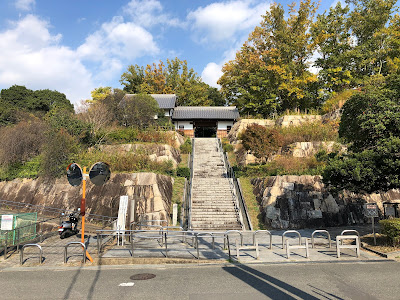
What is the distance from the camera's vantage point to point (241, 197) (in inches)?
672

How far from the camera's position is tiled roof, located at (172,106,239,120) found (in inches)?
1362

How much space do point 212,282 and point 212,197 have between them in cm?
1042

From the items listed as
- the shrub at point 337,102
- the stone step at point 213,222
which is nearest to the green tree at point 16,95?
the stone step at point 213,222

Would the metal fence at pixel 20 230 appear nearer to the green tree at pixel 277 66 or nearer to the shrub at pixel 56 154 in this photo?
the shrub at pixel 56 154

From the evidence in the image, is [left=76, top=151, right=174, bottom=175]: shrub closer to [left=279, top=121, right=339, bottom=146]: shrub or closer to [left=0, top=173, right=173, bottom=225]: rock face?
[left=0, top=173, right=173, bottom=225]: rock face

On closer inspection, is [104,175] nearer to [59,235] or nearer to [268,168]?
[59,235]

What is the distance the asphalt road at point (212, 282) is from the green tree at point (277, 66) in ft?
80.2

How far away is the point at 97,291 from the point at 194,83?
42092 mm

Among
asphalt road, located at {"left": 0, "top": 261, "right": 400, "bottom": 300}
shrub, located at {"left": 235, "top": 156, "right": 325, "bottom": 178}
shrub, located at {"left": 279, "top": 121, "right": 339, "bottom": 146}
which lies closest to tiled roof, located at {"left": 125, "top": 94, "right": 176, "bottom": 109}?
shrub, located at {"left": 279, "top": 121, "right": 339, "bottom": 146}

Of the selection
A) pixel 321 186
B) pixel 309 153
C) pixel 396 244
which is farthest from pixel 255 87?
pixel 396 244

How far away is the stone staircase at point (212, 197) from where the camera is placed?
14634mm

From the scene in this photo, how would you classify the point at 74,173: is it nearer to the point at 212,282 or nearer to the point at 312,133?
the point at 212,282

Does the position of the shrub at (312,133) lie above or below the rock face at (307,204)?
above

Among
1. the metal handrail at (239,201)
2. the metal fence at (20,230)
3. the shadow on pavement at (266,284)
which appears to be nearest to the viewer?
the shadow on pavement at (266,284)
